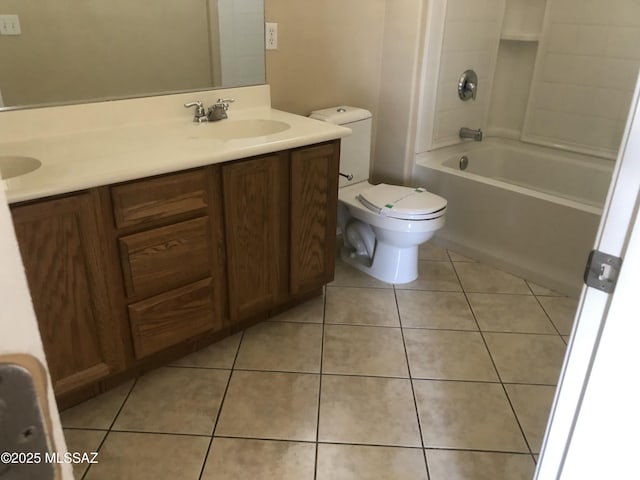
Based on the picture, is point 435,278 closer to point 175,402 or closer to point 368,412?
point 368,412

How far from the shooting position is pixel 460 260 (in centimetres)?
292

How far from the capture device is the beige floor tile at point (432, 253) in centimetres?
295

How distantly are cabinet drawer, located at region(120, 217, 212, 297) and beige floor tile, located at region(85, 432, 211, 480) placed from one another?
47 centimetres

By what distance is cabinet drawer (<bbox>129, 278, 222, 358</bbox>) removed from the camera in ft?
5.89

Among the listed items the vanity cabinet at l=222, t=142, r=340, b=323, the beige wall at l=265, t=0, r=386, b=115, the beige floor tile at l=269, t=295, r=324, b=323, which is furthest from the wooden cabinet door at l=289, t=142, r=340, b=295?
the beige wall at l=265, t=0, r=386, b=115

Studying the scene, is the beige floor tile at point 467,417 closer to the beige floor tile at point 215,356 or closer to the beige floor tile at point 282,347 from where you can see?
the beige floor tile at point 282,347

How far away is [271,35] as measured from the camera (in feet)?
7.91

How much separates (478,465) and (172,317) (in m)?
1.14

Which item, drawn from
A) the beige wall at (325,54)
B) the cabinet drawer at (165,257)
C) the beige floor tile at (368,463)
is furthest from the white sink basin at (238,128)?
the beige floor tile at (368,463)

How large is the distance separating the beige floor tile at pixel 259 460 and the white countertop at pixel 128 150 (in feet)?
2.97

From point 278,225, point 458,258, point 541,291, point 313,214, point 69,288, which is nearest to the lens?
point 69,288

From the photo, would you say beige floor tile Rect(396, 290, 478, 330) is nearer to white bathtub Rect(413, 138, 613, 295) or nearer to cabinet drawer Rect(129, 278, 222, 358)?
white bathtub Rect(413, 138, 613, 295)

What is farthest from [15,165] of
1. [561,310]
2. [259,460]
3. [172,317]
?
[561,310]

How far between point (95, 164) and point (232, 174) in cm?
46
